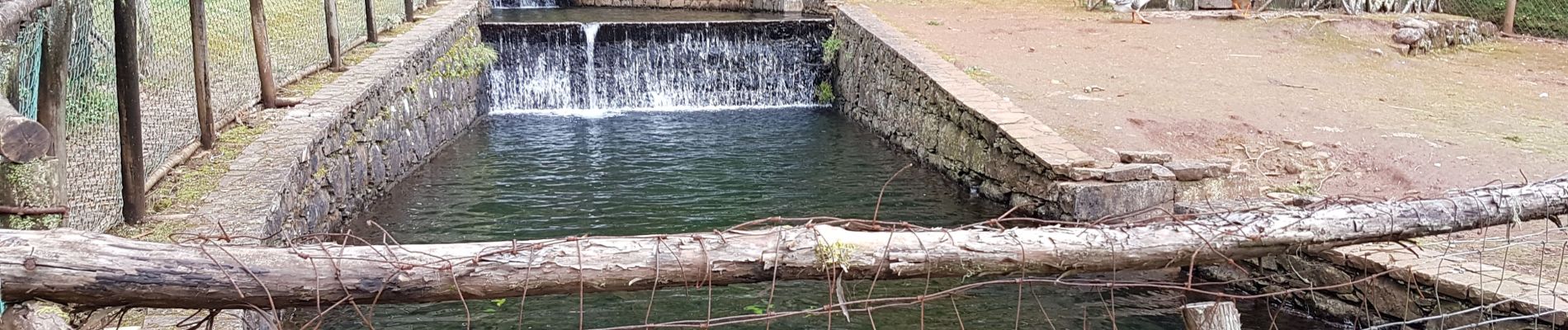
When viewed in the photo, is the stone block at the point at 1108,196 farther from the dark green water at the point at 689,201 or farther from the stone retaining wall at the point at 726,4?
the stone retaining wall at the point at 726,4

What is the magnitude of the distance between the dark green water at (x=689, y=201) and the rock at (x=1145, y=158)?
35.6 inches

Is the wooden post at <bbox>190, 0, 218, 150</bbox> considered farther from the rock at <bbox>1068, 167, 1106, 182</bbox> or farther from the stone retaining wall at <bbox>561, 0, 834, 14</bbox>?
the stone retaining wall at <bbox>561, 0, 834, 14</bbox>

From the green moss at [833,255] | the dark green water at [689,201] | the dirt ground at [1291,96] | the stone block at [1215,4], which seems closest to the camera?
the green moss at [833,255]

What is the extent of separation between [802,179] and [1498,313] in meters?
5.19

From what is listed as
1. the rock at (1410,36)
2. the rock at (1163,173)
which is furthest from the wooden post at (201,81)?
the rock at (1410,36)

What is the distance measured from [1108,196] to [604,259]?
16.0 ft

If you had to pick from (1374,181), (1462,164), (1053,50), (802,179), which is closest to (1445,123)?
(1462,164)

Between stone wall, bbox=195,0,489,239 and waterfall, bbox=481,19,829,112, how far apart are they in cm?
60

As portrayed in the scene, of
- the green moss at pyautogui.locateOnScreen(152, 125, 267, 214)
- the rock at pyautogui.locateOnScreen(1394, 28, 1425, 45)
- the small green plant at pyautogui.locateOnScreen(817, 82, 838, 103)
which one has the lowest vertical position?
the small green plant at pyautogui.locateOnScreen(817, 82, 838, 103)

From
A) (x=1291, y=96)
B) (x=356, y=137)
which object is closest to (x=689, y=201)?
(x=356, y=137)

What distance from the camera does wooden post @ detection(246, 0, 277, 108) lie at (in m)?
7.73

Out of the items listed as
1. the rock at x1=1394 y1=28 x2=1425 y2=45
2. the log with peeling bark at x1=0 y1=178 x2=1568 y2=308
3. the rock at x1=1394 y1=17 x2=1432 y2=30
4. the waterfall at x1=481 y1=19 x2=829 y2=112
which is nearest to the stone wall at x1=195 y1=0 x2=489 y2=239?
the waterfall at x1=481 y1=19 x2=829 y2=112

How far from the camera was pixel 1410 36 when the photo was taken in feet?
40.1

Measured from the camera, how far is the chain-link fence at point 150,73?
450cm
